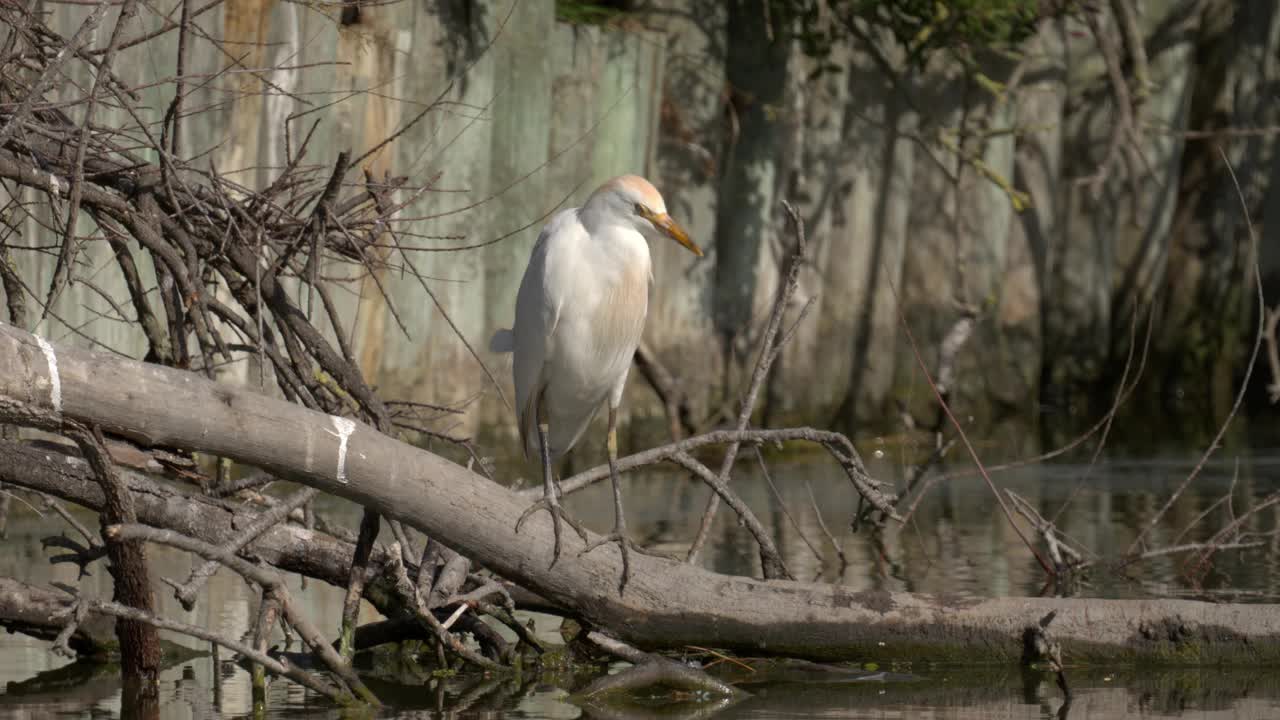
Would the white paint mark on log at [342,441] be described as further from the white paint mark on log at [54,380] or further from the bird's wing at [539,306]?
the bird's wing at [539,306]

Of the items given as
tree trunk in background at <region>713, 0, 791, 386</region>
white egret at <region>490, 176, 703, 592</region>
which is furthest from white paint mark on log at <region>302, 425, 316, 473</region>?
tree trunk in background at <region>713, 0, 791, 386</region>

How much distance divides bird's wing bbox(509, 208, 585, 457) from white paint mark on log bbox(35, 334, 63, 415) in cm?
201

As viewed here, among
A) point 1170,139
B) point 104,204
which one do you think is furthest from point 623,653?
point 1170,139

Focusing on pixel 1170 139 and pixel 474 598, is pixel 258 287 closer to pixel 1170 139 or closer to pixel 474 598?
pixel 474 598

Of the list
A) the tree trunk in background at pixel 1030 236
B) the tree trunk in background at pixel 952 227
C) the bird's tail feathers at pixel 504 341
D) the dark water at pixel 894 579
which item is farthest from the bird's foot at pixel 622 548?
the tree trunk in background at pixel 1030 236

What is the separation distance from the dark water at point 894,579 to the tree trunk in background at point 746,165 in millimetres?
1406

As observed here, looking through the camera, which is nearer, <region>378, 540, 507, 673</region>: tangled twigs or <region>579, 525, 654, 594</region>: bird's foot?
<region>378, 540, 507, 673</region>: tangled twigs

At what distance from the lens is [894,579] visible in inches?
261

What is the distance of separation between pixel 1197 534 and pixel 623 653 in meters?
4.00

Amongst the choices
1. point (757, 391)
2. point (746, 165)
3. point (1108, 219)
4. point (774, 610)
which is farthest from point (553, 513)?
point (1108, 219)

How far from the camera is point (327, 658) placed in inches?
169

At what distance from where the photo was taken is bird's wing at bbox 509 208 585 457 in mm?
5617

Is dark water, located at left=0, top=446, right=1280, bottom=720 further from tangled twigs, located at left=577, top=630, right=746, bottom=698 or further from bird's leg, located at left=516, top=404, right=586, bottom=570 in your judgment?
bird's leg, located at left=516, top=404, right=586, bottom=570

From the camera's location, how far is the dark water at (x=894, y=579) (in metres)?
4.55
